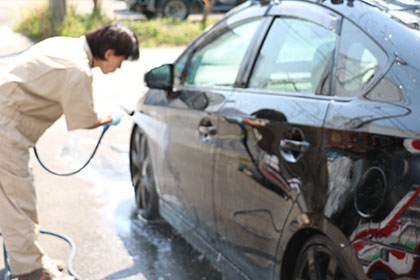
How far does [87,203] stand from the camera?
5727 mm

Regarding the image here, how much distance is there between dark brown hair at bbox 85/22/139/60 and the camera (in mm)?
3904

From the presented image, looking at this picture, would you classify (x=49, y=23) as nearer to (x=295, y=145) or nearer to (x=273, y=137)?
(x=273, y=137)

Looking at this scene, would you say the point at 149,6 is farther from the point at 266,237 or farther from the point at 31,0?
the point at 266,237

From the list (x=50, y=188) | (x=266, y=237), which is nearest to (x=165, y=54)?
(x=50, y=188)

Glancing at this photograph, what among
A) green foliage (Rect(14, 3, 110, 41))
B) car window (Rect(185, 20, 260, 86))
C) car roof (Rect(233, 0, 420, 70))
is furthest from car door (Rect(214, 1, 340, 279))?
green foliage (Rect(14, 3, 110, 41))

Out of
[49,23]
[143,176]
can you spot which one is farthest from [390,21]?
[49,23]

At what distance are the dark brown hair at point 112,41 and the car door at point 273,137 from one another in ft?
2.51

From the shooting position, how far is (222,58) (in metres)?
4.04

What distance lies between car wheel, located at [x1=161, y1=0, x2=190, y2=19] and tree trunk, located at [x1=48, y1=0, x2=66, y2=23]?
4.32 m

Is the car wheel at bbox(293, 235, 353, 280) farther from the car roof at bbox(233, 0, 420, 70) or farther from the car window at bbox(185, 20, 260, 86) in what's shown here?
Answer: the car window at bbox(185, 20, 260, 86)

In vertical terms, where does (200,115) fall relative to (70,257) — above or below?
above

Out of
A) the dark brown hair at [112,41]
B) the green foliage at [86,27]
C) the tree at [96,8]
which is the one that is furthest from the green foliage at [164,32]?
the dark brown hair at [112,41]

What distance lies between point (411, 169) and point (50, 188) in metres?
4.49

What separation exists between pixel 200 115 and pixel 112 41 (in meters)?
0.69
